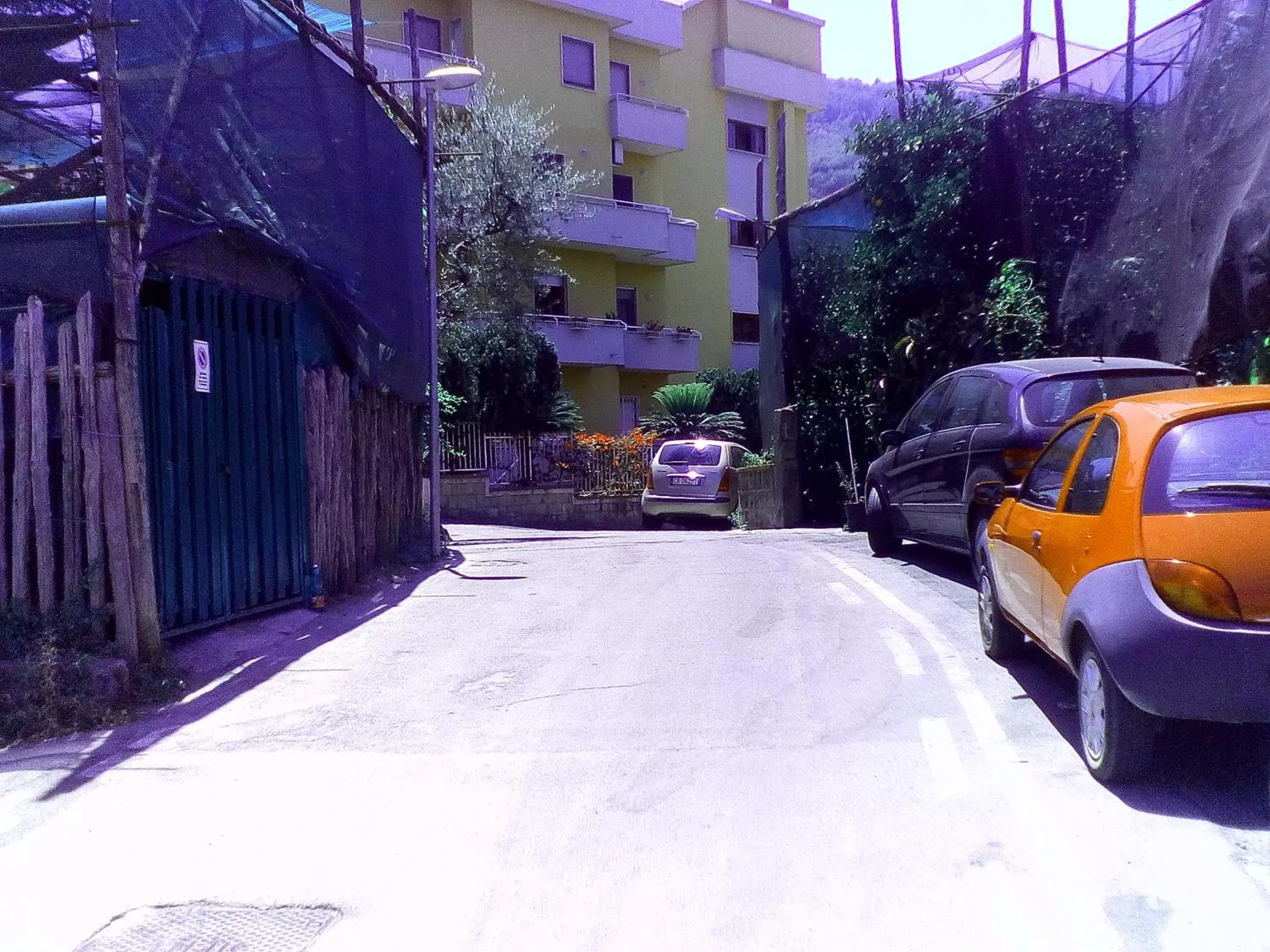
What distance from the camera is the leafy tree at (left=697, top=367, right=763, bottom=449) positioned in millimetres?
31859

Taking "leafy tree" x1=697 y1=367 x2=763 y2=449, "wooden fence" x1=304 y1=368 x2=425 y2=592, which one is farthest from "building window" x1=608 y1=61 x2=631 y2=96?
"wooden fence" x1=304 y1=368 x2=425 y2=592

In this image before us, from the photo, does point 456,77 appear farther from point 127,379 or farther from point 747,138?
point 747,138

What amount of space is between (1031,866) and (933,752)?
1244 mm

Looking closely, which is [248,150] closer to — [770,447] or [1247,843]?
[1247,843]

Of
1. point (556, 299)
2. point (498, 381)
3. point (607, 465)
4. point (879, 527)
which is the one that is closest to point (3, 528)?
point (879, 527)

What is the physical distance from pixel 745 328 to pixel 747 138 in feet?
19.7

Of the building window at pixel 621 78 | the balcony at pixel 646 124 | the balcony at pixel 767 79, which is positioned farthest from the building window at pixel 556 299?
the balcony at pixel 767 79

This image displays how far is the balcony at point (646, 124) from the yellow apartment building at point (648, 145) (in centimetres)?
5

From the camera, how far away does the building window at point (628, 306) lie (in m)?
34.0

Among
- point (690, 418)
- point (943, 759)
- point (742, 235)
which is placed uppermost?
point (742, 235)

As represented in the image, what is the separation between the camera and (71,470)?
22.7 feet

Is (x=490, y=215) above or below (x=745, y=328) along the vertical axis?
above

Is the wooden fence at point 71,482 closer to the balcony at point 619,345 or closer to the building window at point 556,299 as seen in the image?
the balcony at point 619,345

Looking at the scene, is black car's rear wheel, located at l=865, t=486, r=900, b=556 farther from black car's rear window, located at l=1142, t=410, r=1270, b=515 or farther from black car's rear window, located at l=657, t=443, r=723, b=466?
black car's rear window, located at l=657, t=443, r=723, b=466
